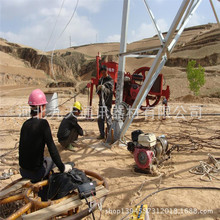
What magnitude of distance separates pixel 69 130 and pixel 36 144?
251cm

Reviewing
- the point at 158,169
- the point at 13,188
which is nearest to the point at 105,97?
the point at 158,169

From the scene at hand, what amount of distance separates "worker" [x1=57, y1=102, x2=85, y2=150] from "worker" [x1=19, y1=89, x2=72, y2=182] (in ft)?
7.44

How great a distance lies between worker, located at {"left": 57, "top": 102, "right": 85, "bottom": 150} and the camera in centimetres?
496

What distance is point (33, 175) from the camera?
2.62 m

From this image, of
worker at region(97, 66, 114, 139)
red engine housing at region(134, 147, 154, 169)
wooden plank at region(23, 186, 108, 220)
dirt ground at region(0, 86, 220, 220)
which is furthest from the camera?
worker at region(97, 66, 114, 139)

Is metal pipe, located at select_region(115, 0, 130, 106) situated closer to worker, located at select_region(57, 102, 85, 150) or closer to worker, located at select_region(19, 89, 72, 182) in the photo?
worker, located at select_region(57, 102, 85, 150)

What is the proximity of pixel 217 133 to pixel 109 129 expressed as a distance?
309 centimetres

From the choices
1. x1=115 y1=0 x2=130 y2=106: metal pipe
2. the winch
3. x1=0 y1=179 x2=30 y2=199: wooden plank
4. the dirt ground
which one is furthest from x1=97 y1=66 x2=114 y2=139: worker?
x1=0 y1=179 x2=30 y2=199: wooden plank

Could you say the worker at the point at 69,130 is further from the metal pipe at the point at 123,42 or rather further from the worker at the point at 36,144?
the worker at the point at 36,144

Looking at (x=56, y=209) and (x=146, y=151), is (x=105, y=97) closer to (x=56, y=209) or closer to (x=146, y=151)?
(x=146, y=151)

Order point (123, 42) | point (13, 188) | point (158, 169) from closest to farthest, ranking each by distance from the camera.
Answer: point (13, 188)
point (158, 169)
point (123, 42)

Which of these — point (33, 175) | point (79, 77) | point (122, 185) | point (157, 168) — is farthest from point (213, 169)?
point (79, 77)

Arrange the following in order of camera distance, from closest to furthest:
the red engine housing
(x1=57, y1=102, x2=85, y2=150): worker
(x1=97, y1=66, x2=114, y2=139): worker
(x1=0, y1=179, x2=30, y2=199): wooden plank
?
1. (x1=0, y1=179, x2=30, y2=199): wooden plank
2. the red engine housing
3. (x1=57, y1=102, x2=85, y2=150): worker
4. (x1=97, y1=66, x2=114, y2=139): worker

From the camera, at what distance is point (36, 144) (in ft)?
8.20
